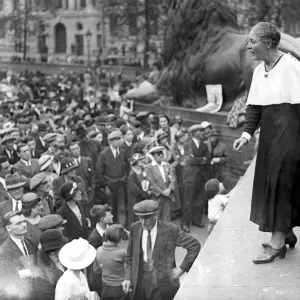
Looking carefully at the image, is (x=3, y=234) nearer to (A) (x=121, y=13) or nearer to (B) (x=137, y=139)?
(B) (x=137, y=139)

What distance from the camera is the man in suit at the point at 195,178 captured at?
11.5 metres

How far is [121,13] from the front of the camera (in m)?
34.2

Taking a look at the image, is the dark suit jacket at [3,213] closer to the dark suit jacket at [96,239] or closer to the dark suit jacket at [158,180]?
the dark suit jacket at [96,239]

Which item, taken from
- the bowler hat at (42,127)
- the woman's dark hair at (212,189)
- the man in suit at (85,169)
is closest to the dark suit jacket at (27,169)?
the man in suit at (85,169)

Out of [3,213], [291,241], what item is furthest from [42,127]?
[291,241]

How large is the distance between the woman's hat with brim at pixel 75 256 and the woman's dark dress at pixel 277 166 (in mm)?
1320

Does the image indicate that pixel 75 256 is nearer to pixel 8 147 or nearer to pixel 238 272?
pixel 238 272

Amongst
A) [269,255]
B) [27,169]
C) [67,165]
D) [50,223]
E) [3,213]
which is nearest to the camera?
[269,255]

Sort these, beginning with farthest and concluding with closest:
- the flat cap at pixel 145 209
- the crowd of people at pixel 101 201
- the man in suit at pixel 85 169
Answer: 1. the man in suit at pixel 85 169
2. the flat cap at pixel 145 209
3. the crowd of people at pixel 101 201

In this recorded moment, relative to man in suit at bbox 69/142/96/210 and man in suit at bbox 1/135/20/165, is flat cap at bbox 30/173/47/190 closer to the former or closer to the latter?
man in suit at bbox 69/142/96/210

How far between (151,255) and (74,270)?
3.07ft

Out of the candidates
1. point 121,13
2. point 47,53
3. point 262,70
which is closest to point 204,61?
point 262,70

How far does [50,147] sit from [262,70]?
619 centimetres

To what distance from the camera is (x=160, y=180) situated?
10.5 metres
